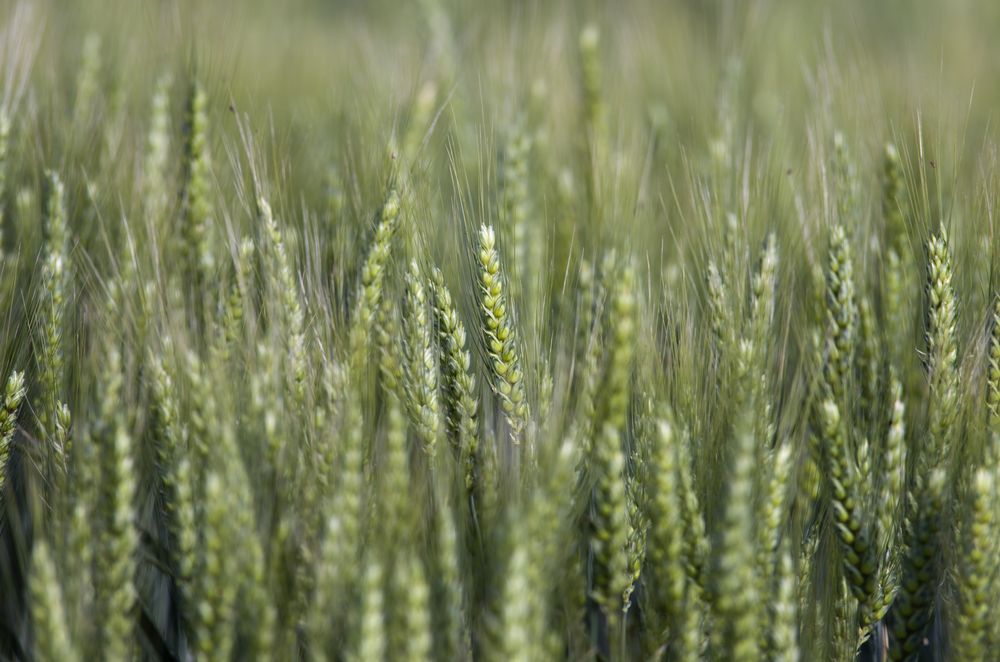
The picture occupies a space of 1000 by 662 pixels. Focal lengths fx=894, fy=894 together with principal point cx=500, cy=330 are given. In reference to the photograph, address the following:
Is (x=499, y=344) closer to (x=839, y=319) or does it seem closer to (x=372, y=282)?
(x=372, y=282)

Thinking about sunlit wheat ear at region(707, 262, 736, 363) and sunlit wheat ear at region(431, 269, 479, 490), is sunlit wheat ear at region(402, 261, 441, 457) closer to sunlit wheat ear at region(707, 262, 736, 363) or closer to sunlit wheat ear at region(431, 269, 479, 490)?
sunlit wheat ear at region(431, 269, 479, 490)

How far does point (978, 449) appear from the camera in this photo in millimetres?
1253

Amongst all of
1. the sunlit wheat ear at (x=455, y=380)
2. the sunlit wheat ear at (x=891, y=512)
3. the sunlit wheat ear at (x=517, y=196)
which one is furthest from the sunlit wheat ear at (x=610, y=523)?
the sunlit wheat ear at (x=517, y=196)

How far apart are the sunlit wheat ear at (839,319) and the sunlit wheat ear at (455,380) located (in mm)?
534

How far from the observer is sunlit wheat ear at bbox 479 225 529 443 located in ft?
4.36

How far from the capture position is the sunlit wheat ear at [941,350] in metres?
1.28

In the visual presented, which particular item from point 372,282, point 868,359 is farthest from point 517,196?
point 868,359

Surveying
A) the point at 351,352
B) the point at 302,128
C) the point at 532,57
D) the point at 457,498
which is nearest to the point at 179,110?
the point at 302,128

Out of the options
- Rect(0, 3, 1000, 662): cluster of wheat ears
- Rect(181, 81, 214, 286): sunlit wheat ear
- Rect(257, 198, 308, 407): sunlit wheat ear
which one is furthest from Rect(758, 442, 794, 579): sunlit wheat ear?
Rect(181, 81, 214, 286): sunlit wheat ear

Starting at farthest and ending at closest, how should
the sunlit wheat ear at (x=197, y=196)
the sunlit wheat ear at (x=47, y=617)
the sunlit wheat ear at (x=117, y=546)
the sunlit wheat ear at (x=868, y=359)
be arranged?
the sunlit wheat ear at (x=197, y=196)
the sunlit wheat ear at (x=868, y=359)
the sunlit wheat ear at (x=117, y=546)
the sunlit wheat ear at (x=47, y=617)

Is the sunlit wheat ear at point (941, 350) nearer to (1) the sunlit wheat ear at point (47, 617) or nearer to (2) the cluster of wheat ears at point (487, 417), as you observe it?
(2) the cluster of wheat ears at point (487, 417)

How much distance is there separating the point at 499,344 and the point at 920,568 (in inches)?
25.8

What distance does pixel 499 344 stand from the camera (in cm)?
133

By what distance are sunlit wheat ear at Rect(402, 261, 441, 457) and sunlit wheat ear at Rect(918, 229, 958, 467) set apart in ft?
2.31
